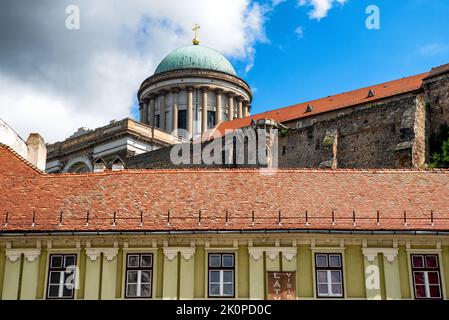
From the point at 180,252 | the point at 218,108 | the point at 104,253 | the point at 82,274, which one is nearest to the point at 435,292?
the point at 180,252

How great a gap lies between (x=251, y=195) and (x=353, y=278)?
161 inches

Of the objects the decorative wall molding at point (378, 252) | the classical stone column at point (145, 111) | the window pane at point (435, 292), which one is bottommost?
the window pane at point (435, 292)

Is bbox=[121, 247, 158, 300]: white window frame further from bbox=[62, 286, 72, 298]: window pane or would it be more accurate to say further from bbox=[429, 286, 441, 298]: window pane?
bbox=[429, 286, 441, 298]: window pane

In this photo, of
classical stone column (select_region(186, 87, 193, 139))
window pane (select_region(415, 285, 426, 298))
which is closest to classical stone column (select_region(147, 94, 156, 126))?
classical stone column (select_region(186, 87, 193, 139))

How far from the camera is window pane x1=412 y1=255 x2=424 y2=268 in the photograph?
20.3 meters

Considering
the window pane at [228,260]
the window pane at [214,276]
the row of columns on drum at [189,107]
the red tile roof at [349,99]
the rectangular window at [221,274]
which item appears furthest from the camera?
the row of columns on drum at [189,107]

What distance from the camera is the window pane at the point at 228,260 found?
2039 centimetres

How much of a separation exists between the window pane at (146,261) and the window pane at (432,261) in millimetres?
7310

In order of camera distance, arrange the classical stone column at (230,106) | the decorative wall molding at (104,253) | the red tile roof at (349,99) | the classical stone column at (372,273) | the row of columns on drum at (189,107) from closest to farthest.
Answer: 1. the classical stone column at (372,273)
2. the decorative wall molding at (104,253)
3. the red tile roof at (349,99)
4. the row of columns on drum at (189,107)
5. the classical stone column at (230,106)

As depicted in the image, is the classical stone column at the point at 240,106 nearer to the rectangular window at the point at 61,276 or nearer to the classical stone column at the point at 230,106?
the classical stone column at the point at 230,106

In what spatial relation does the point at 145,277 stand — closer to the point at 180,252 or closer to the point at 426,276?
the point at 180,252

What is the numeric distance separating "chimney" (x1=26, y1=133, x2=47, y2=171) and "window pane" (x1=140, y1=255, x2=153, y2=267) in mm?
11338

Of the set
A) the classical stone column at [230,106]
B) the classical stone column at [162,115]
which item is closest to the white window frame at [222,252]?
the classical stone column at [230,106]

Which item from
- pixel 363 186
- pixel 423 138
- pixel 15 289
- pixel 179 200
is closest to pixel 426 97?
pixel 423 138
